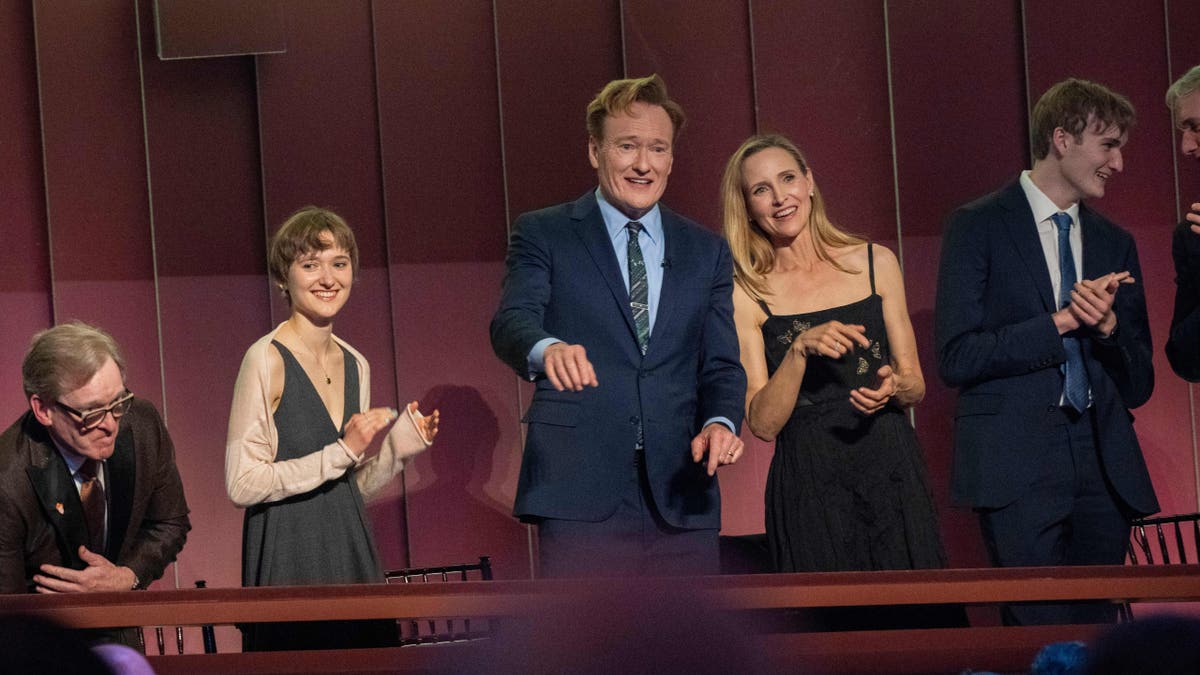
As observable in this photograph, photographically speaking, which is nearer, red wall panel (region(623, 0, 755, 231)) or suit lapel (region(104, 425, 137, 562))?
suit lapel (region(104, 425, 137, 562))

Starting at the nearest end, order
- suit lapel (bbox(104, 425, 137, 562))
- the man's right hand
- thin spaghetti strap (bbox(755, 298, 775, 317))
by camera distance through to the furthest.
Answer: the man's right hand < suit lapel (bbox(104, 425, 137, 562)) < thin spaghetti strap (bbox(755, 298, 775, 317))

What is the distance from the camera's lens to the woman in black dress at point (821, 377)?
8.87 ft

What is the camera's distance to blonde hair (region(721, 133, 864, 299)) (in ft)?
9.53

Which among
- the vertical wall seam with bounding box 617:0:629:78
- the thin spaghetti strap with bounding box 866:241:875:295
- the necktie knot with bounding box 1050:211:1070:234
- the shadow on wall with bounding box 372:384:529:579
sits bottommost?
the shadow on wall with bounding box 372:384:529:579

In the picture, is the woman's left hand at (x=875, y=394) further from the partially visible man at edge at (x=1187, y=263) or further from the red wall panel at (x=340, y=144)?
the red wall panel at (x=340, y=144)

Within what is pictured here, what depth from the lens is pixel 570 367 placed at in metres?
2.12

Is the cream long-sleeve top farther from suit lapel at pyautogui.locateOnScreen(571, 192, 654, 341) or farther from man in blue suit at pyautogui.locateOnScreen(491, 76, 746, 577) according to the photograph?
suit lapel at pyautogui.locateOnScreen(571, 192, 654, 341)

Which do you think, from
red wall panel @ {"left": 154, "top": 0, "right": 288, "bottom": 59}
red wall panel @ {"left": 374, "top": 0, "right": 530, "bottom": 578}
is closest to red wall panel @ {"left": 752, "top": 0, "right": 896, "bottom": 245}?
red wall panel @ {"left": 374, "top": 0, "right": 530, "bottom": 578}

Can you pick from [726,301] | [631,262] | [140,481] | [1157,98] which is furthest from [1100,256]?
[140,481]

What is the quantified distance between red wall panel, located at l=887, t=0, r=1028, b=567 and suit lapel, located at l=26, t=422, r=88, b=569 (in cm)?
238

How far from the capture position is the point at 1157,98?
4031 millimetres

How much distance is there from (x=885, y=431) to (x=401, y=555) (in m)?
1.74

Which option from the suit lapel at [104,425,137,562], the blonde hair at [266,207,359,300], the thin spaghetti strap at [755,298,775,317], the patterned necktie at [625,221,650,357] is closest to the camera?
the patterned necktie at [625,221,650,357]

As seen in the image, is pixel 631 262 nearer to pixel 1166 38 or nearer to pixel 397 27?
pixel 397 27
